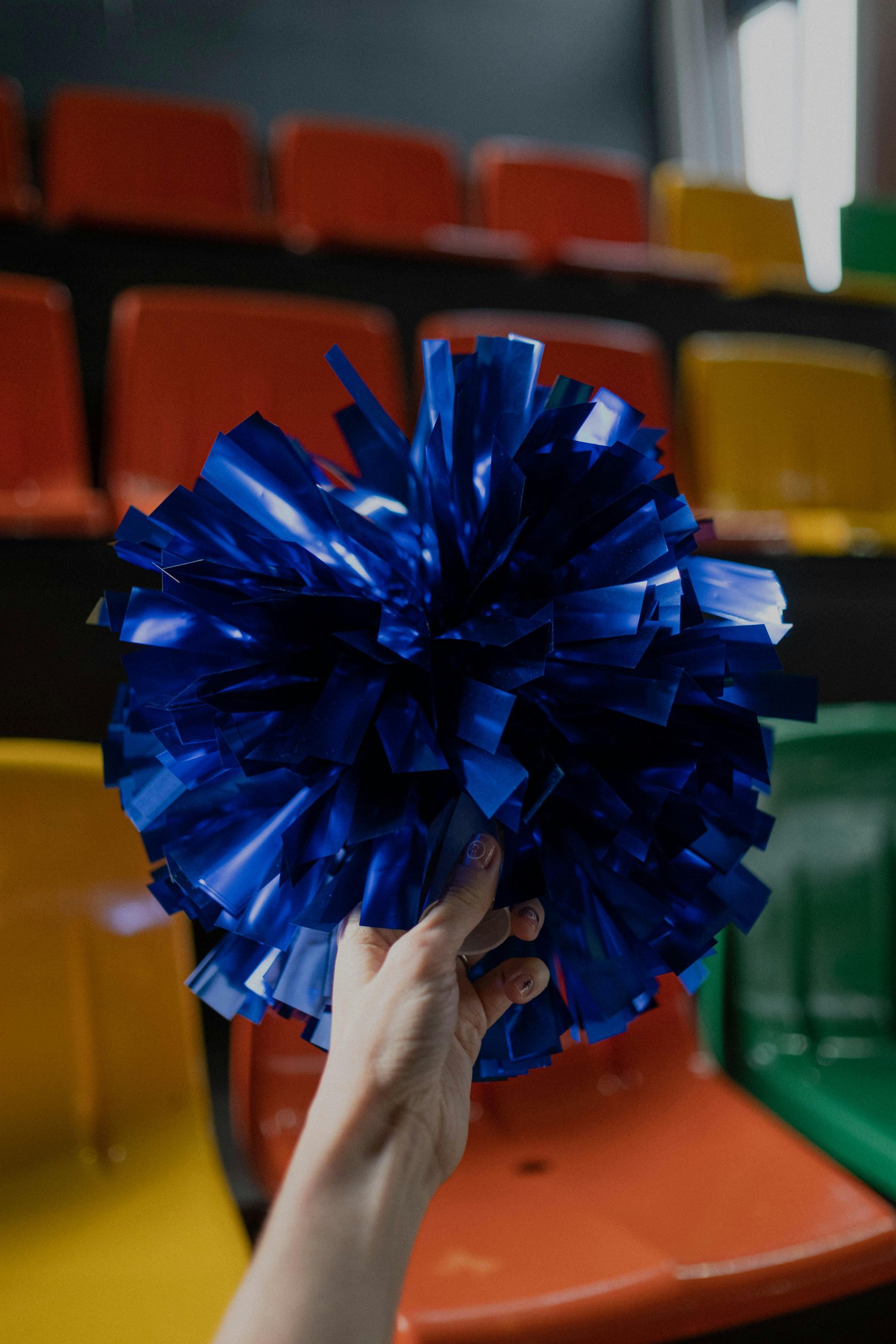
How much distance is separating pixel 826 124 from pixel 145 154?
220cm

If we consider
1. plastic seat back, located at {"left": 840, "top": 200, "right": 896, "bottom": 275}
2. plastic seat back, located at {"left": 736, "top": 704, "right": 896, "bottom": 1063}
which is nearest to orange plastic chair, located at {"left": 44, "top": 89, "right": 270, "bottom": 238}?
plastic seat back, located at {"left": 840, "top": 200, "right": 896, "bottom": 275}

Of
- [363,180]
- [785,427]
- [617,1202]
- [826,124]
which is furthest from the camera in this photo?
[826,124]

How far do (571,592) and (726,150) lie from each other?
12.7 feet

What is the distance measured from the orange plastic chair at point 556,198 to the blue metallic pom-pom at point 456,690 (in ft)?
7.37

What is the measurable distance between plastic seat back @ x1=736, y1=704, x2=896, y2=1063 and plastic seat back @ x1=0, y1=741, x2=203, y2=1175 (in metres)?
0.44

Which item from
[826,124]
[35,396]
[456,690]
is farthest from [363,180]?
[456,690]

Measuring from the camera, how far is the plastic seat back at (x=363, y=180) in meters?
2.31

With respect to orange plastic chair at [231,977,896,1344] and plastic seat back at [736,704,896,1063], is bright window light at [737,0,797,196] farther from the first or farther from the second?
orange plastic chair at [231,977,896,1344]

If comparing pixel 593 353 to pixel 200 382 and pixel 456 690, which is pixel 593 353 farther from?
pixel 456 690

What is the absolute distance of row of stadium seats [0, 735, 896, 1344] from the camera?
574 mm

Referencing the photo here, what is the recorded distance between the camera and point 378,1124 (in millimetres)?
295

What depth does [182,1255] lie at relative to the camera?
605 millimetres

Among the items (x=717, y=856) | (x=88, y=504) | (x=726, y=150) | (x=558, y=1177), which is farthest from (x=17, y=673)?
(x=726, y=150)

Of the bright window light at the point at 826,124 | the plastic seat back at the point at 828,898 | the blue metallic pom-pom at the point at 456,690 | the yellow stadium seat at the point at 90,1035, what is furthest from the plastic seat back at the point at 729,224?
the blue metallic pom-pom at the point at 456,690
